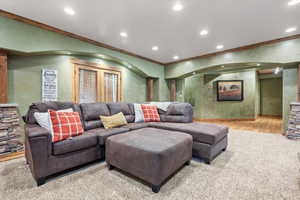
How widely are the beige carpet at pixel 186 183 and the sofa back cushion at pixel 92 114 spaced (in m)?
0.78

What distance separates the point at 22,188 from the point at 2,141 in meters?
1.36

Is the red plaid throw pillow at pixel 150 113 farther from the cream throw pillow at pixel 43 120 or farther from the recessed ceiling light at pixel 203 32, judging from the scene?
the recessed ceiling light at pixel 203 32

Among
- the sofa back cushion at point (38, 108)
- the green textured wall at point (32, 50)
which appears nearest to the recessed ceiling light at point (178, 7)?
the green textured wall at point (32, 50)

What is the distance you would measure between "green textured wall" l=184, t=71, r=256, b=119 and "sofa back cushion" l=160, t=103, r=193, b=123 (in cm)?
376

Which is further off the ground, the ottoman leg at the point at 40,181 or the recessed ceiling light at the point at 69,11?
the recessed ceiling light at the point at 69,11

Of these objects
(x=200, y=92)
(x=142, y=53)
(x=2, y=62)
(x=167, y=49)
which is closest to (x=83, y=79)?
(x=2, y=62)

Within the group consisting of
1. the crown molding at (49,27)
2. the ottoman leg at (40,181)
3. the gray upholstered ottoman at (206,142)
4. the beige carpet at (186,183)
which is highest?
the crown molding at (49,27)

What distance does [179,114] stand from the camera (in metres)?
3.22

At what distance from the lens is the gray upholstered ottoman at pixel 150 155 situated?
1.45m

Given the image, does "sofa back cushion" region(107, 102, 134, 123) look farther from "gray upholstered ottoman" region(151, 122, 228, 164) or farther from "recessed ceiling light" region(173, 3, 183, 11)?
"recessed ceiling light" region(173, 3, 183, 11)

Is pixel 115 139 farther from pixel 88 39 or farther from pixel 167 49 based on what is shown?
pixel 167 49

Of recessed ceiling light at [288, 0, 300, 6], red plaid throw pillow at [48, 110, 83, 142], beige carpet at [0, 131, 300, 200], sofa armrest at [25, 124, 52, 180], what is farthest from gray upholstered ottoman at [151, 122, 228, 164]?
recessed ceiling light at [288, 0, 300, 6]

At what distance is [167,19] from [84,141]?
2.66 m

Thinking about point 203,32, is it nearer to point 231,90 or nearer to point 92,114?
point 92,114
